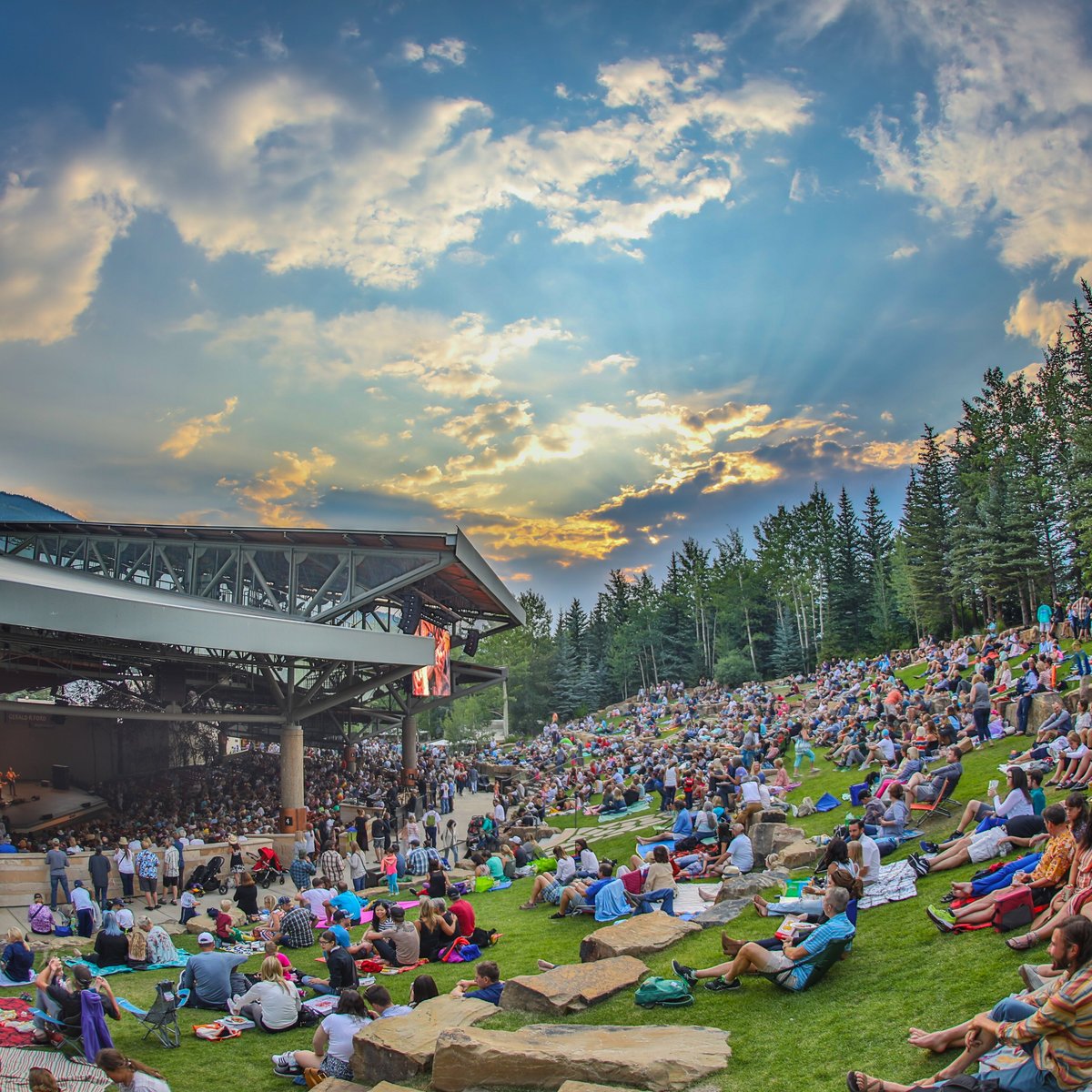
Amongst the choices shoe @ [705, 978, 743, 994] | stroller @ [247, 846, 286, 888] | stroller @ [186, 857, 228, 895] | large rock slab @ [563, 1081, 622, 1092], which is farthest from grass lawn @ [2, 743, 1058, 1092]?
stroller @ [247, 846, 286, 888]

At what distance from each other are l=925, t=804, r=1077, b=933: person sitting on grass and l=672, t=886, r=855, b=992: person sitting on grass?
3.16 ft

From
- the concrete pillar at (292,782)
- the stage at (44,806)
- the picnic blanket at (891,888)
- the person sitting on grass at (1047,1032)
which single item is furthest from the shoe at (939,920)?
the stage at (44,806)

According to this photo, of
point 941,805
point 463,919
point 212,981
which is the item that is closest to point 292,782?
point 463,919

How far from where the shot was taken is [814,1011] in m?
6.98

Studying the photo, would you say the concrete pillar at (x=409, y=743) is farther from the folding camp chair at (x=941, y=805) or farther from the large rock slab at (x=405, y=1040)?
the large rock slab at (x=405, y=1040)

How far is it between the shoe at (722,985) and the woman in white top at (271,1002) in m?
4.74

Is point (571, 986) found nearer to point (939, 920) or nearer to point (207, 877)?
point (939, 920)

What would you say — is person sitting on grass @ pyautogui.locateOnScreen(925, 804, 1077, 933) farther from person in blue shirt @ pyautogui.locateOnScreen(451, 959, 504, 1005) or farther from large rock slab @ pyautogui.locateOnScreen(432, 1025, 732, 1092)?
person in blue shirt @ pyautogui.locateOnScreen(451, 959, 504, 1005)

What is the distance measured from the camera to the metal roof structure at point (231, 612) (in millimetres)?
18984

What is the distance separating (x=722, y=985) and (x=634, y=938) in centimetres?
206

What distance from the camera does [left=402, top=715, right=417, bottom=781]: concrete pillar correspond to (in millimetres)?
37000

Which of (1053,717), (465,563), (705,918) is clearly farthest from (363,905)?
(465,563)

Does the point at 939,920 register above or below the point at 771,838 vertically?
above

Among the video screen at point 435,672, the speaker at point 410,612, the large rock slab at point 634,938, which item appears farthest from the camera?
the video screen at point 435,672
